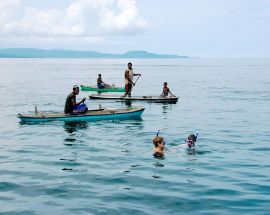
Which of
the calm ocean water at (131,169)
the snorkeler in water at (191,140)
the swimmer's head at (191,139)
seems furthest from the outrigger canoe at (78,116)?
the swimmer's head at (191,139)

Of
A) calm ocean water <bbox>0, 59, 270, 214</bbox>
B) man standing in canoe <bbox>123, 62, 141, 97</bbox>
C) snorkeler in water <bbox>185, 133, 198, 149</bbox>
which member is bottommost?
calm ocean water <bbox>0, 59, 270, 214</bbox>

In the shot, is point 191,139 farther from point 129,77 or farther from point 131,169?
point 129,77

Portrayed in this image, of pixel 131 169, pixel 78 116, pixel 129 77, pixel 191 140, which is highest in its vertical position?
pixel 129 77

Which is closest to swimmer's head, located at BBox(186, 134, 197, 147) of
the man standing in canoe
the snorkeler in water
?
the snorkeler in water

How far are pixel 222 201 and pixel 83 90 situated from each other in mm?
40499

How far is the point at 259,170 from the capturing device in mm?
16062

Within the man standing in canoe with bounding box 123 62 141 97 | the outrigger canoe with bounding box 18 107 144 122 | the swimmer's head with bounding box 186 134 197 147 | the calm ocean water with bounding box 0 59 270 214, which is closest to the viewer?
the calm ocean water with bounding box 0 59 270 214

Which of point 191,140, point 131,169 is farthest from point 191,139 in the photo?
point 131,169

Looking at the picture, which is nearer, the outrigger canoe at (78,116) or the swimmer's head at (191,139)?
the swimmer's head at (191,139)

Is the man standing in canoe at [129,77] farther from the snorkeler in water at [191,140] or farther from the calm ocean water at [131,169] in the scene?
the snorkeler in water at [191,140]

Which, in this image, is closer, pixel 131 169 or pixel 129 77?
pixel 131 169

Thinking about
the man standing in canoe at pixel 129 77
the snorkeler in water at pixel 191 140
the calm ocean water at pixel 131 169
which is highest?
the man standing in canoe at pixel 129 77

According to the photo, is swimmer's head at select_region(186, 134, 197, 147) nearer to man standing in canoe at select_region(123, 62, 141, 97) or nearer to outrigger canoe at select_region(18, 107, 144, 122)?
outrigger canoe at select_region(18, 107, 144, 122)

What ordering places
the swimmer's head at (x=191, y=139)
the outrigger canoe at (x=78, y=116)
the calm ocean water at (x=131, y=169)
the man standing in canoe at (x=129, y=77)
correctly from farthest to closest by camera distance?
1. the man standing in canoe at (x=129, y=77)
2. the outrigger canoe at (x=78, y=116)
3. the swimmer's head at (x=191, y=139)
4. the calm ocean water at (x=131, y=169)
